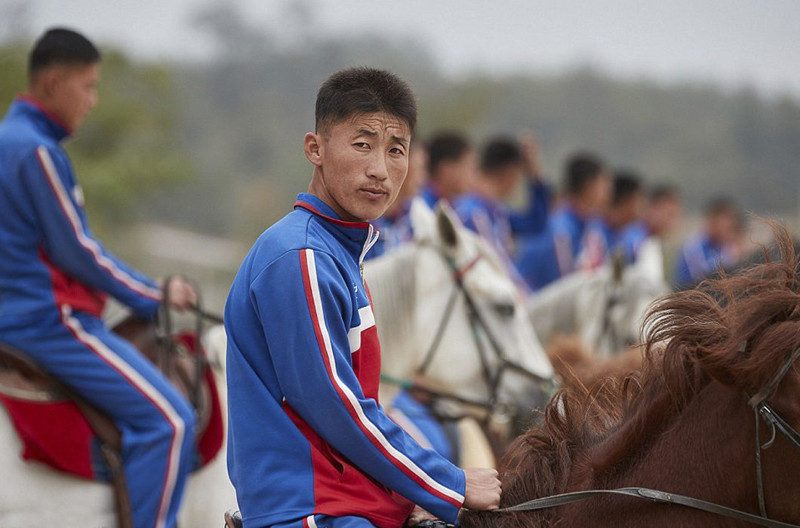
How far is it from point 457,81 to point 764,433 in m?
32.4

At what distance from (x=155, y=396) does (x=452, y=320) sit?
1739 millimetres

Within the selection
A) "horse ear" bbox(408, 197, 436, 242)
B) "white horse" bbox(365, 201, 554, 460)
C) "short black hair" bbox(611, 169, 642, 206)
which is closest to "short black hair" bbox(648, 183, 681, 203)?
"short black hair" bbox(611, 169, 642, 206)

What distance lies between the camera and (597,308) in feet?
27.7

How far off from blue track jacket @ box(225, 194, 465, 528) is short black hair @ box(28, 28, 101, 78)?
251cm

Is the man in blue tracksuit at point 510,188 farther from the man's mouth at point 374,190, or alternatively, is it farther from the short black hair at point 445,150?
the man's mouth at point 374,190

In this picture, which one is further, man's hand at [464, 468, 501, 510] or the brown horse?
man's hand at [464, 468, 501, 510]

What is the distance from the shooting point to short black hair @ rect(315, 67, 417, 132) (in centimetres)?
233

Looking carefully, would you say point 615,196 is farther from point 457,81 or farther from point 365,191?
point 457,81

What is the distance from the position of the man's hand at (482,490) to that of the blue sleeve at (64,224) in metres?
2.42

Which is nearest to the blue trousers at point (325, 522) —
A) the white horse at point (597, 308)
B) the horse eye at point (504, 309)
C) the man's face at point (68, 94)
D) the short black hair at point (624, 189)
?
the man's face at point (68, 94)

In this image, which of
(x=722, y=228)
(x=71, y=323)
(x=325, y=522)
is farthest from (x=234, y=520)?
(x=722, y=228)

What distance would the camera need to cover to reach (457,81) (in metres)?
33.7

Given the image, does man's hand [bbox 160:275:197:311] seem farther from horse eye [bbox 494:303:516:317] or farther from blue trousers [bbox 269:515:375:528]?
blue trousers [bbox 269:515:375:528]

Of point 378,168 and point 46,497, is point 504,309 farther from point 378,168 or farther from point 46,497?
point 378,168
